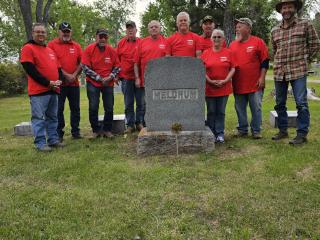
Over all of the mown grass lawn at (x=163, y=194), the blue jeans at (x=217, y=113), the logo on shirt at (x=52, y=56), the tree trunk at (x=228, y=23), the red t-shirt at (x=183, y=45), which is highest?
the tree trunk at (x=228, y=23)

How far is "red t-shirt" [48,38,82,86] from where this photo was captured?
677 cm

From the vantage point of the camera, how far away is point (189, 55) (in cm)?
659

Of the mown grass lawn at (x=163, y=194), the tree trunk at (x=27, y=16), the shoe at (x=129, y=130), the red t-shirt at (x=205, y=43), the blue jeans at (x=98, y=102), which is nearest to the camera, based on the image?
the mown grass lawn at (x=163, y=194)

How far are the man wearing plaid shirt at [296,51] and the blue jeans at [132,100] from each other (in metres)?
2.73

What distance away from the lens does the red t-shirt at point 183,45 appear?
6.57 m

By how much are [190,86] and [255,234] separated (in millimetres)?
3200

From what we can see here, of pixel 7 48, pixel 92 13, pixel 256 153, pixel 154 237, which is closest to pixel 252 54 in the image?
pixel 256 153

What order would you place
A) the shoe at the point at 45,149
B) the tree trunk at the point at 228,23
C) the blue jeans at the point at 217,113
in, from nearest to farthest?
the shoe at the point at 45,149, the blue jeans at the point at 217,113, the tree trunk at the point at 228,23

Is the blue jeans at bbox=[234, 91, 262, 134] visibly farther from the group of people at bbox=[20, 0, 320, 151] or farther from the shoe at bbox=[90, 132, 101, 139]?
the shoe at bbox=[90, 132, 101, 139]

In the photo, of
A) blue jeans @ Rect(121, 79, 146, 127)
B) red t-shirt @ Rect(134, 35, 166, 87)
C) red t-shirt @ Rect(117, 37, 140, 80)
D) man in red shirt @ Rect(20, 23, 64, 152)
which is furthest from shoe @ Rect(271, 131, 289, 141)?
man in red shirt @ Rect(20, 23, 64, 152)

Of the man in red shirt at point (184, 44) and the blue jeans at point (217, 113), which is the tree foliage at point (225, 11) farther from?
the blue jeans at point (217, 113)

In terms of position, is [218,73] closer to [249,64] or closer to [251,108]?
[249,64]

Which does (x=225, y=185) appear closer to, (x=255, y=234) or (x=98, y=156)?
(x=255, y=234)

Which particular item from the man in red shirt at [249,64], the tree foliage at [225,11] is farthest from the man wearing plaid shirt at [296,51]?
the tree foliage at [225,11]
